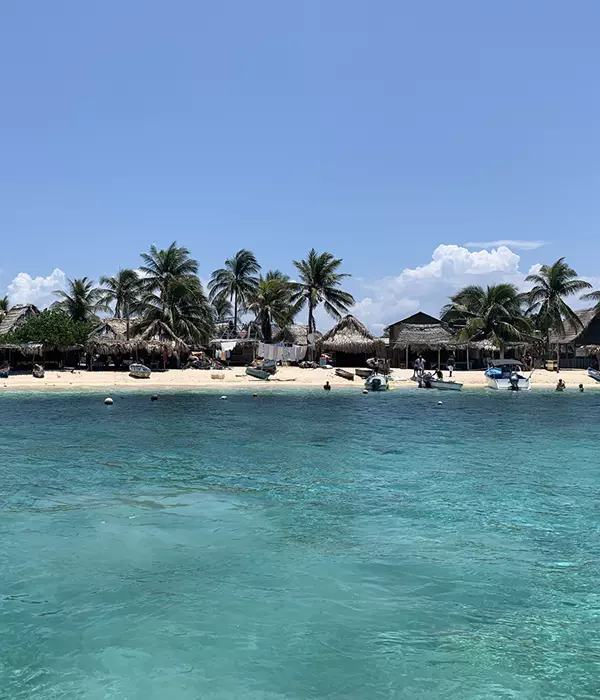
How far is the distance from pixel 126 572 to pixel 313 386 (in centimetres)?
2827

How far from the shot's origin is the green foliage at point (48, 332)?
118ft

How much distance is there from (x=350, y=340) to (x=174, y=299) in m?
12.6

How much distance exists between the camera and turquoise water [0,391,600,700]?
4.78 m

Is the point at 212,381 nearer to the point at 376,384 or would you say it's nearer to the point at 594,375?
the point at 376,384

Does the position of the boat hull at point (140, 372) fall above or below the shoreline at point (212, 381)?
above

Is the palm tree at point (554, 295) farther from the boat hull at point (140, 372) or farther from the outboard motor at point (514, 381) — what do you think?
the boat hull at point (140, 372)

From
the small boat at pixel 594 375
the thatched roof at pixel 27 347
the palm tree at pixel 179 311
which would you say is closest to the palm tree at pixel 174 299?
the palm tree at pixel 179 311

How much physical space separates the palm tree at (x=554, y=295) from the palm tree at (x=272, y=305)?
17.8 metres

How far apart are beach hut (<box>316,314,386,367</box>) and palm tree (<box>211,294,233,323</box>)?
12.2m

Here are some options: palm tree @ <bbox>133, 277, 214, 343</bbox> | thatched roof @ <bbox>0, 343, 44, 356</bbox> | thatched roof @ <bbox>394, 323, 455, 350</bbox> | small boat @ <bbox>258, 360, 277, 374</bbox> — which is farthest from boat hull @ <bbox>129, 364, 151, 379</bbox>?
thatched roof @ <bbox>394, 323, 455, 350</bbox>

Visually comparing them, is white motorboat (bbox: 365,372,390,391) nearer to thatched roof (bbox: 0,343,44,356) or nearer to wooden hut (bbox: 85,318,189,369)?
wooden hut (bbox: 85,318,189,369)

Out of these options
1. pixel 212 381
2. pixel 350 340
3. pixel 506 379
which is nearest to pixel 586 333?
pixel 506 379

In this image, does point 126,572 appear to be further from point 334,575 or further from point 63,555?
point 334,575

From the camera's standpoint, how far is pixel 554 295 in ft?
142
